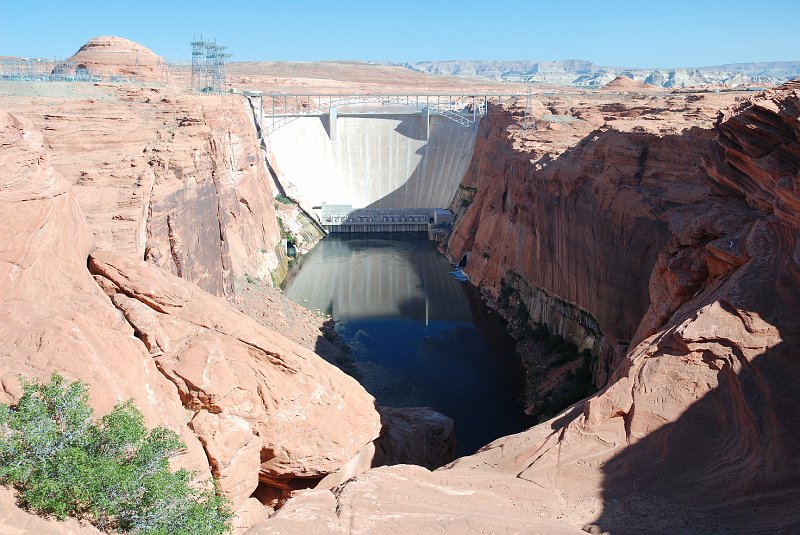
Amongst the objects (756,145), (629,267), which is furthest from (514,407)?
(756,145)

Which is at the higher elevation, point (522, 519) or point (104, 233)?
point (104, 233)

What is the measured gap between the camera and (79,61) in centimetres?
6406

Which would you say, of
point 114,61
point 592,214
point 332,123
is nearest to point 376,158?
point 332,123

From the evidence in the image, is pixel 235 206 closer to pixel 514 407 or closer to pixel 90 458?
pixel 514 407

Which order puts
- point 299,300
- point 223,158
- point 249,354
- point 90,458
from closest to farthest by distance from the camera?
point 90,458 < point 249,354 < point 223,158 < point 299,300

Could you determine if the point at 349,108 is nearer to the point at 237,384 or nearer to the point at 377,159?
the point at 377,159

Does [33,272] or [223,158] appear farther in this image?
[223,158]

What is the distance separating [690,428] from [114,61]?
60184 millimetres

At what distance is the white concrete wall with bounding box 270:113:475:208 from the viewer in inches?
3054

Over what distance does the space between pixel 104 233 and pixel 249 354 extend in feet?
21.8

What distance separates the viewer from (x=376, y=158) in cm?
7962

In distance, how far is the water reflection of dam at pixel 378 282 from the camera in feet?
165

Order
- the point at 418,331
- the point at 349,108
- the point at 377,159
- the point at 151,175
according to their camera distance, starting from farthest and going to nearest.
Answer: the point at 349,108 → the point at 377,159 → the point at 418,331 → the point at 151,175

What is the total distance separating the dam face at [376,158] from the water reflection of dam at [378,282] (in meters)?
8.42
